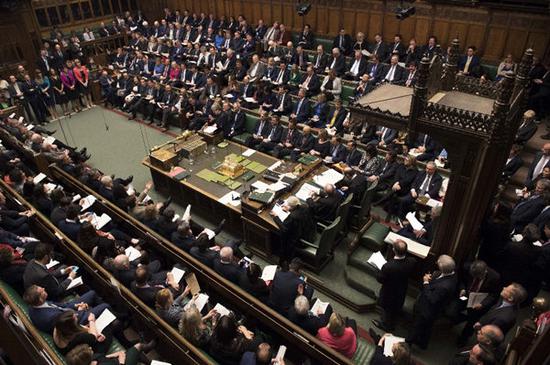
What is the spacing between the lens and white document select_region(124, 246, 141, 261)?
18.2ft

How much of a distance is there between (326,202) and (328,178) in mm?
807

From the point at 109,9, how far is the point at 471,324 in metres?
18.9

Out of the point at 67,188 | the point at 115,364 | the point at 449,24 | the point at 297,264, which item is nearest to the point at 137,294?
the point at 115,364

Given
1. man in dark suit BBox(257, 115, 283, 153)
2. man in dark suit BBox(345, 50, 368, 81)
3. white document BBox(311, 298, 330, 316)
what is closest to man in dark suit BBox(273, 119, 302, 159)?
man in dark suit BBox(257, 115, 283, 153)

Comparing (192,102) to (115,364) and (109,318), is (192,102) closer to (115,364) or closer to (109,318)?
(109,318)

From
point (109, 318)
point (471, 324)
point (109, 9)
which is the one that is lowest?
point (471, 324)

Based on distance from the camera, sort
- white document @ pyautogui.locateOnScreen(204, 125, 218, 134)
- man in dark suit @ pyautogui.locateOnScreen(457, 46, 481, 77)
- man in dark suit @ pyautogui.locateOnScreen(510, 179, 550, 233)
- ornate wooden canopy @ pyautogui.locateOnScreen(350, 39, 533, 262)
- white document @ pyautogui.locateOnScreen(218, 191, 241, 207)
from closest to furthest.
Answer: ornate wooden canopy @ pyautogui.locateOnScreen(350, 39, 533, 262) → man in dark suit @ pyautogui.locateOnScreen(510, 179, 550, 233) → white document @ pyautogui.locateOnScreen(218, 191, 241, 207) → white document @ pyautogui.locateOnScreen(204, 125, 218, 134) → man in dark suit @ pyautogui.locateOnScreen(457, 46, 481, 77)

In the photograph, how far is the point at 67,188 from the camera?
300 inches

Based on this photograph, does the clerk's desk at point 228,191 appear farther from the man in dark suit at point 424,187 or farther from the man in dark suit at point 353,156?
the man in dark suit at point 424,187

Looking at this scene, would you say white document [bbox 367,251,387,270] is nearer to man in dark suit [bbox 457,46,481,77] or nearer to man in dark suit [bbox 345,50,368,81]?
man in dark suit [bbox 457,46,481,77]

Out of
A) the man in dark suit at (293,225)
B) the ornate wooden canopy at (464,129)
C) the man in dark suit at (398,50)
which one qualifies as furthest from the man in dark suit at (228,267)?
the man in dark suit at (398,50)

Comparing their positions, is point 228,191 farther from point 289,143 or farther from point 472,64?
point 472,64

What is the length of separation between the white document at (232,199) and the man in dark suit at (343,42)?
7452 mm

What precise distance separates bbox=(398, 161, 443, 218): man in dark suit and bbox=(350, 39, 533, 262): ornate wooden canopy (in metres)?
1.72
